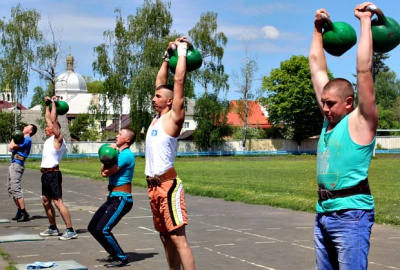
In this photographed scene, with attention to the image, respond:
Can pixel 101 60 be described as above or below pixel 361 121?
above

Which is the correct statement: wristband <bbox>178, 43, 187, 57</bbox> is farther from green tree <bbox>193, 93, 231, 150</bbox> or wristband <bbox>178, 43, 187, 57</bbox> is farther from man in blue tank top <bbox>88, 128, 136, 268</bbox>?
green tree <bbox>193, 93, 231, 150</bbox>

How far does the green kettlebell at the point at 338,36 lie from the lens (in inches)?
210

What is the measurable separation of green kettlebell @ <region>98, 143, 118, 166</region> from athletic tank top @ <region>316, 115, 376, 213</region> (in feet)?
15.4

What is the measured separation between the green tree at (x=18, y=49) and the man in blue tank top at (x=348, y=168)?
6556 centimetres

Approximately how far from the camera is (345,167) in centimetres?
495

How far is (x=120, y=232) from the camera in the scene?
12.5m

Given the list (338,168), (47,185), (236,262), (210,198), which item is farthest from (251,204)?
(338,168)

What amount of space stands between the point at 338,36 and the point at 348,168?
1122 millimetres

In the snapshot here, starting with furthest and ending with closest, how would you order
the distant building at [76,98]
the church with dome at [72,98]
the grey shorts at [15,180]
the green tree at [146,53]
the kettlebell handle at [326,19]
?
the church with dome at [72,98] → the distant building at [76,98] → the green tree at [146,53] → the grey shorts at [15,180] → the kettlebell handle at [326,19]

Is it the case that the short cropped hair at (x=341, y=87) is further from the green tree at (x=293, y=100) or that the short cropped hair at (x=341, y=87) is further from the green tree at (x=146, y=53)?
the green tree at (x=293, y=100)

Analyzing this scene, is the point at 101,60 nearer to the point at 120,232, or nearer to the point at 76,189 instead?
the point at 76,189

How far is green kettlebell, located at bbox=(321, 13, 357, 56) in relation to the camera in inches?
210

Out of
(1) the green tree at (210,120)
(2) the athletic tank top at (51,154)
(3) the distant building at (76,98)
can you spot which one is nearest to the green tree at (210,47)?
(1) the green tree at (210,120)

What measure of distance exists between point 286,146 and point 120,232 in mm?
71601
